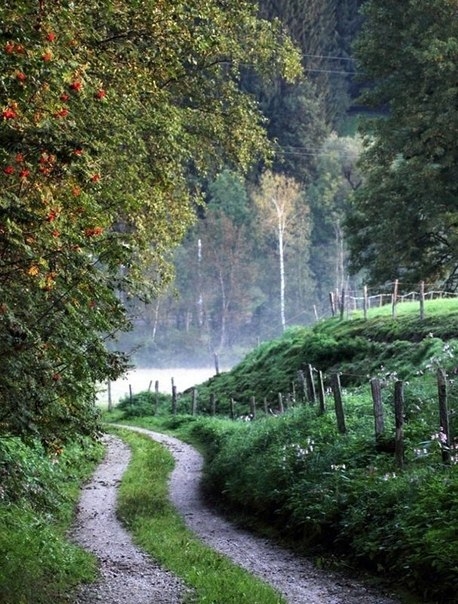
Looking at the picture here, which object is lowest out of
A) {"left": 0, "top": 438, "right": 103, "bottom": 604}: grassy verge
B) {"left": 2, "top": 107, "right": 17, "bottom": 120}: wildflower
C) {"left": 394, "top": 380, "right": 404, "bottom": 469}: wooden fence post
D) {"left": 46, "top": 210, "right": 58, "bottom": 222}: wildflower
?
{"left": 0, "top": 438, "right": 103, "bottom": 604}: grassy verge

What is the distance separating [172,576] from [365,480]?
3.38 m

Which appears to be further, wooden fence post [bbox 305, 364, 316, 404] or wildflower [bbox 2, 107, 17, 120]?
wooden fence post [bbox 305, 364, 316, 404]

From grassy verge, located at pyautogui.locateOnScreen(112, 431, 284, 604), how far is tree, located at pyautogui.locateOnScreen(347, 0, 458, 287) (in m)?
18.9

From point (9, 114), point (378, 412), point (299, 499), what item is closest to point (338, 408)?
point (378, 412)

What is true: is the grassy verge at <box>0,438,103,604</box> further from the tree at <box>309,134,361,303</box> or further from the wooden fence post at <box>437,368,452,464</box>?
the tree at <box>309,134,361,303</box>

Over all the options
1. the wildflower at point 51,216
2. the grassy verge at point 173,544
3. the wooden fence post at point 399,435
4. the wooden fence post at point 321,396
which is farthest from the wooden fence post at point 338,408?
the wildflower at point 51,216

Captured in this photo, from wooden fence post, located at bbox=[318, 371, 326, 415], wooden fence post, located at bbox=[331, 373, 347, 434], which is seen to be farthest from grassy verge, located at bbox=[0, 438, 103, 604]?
wooden fence post, located at bbox=[318, 371, 326, 415]

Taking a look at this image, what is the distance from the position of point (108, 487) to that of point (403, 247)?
903 inches

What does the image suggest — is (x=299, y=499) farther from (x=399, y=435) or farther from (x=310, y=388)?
(x=310, y=388)

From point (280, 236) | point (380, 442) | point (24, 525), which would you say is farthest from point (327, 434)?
point (280, 236)

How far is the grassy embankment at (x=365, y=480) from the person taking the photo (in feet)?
35.0

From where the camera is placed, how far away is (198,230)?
286ft

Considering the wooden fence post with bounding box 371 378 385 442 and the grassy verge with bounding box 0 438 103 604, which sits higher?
the wooden fence post with bounding box 371 378 385 442

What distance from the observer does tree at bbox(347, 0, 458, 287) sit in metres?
37.5
